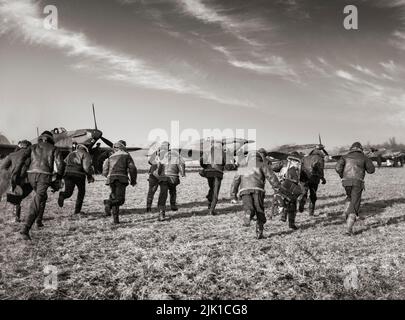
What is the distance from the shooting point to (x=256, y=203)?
8.12m

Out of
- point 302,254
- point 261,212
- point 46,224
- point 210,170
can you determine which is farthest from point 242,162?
point 46,224

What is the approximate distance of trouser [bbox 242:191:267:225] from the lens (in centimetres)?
809

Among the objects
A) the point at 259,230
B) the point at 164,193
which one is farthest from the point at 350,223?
the point at 164,193

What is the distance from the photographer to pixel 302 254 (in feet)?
23.0

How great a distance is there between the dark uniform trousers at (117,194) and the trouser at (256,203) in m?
3.46

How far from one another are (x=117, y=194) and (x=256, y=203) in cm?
389

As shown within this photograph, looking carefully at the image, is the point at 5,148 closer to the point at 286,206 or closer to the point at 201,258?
the point at 286,206

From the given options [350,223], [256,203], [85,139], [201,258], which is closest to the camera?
[201,258]

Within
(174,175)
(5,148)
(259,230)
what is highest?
(5,148)

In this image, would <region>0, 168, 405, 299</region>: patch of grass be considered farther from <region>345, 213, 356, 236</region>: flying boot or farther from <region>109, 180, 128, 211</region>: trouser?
<region>109, 180, 128, 211</region>: trouser

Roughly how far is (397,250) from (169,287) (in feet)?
16.7
